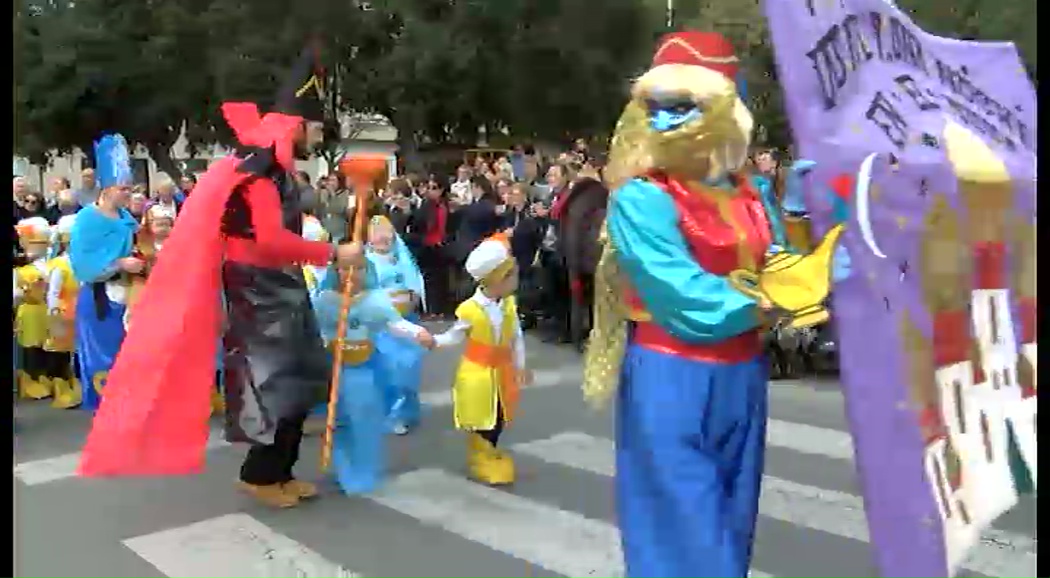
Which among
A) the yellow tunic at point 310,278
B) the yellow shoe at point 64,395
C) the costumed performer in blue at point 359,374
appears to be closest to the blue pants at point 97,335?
the yellow shoe at point 64,395

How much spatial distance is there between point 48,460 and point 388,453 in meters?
1.82

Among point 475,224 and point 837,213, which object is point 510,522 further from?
point 475,224

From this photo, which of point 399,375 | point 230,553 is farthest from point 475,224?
point 230,553

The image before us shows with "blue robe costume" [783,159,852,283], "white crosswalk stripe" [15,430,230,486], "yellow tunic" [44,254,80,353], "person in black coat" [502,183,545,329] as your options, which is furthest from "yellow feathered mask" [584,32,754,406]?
"person in black coat" [502,183,545,329]

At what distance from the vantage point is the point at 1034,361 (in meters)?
2.75

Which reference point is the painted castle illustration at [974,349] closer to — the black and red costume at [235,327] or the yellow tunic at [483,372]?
the black and red costume at [235,327]

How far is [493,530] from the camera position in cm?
473

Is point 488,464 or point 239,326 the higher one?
point 239,326

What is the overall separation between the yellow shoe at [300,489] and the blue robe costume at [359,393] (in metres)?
0.15

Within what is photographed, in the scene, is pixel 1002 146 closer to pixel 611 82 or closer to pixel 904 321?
pixel 904 321

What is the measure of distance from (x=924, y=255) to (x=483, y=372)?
3318mm

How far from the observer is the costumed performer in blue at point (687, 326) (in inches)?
106

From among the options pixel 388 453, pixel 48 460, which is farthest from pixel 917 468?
pixel 48 460

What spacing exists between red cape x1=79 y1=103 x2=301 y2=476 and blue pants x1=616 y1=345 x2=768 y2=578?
6.71ft
